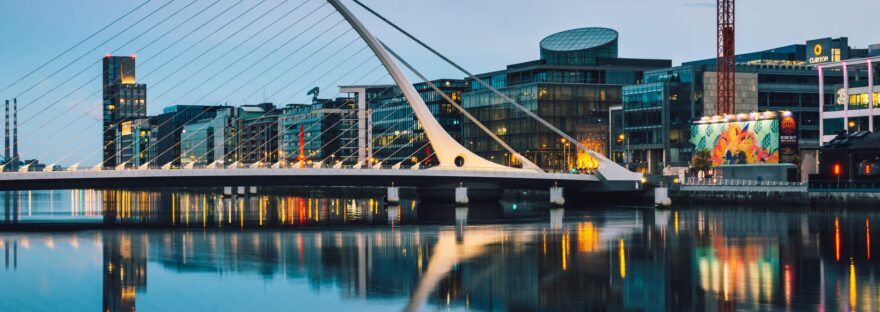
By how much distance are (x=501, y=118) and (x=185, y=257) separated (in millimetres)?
112436

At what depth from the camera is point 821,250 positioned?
151 ft

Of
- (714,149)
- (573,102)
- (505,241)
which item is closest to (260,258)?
(505,241)

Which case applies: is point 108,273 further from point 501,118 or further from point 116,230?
point 501,118

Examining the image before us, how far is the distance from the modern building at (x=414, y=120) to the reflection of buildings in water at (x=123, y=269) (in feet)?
359

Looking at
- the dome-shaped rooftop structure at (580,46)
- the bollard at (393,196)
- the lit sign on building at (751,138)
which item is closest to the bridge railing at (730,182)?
A: the lit sign on building at (751,138)

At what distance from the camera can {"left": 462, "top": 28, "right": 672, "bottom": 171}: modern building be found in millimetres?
148625

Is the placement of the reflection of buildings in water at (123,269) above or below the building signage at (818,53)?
below

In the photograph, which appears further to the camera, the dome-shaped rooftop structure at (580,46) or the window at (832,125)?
the dome-shaped rooftop structure at (580,46)

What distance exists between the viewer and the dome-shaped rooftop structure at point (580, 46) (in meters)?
158

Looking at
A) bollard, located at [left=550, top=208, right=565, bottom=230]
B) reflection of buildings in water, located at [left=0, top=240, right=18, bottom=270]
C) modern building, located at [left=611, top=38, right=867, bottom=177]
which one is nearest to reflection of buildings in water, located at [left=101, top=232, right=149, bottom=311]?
reflection of buildings in water, located at [left=0, top=240, right=18, bottom=270]

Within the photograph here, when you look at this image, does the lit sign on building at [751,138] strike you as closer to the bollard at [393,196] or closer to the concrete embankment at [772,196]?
the concrete embankment at [772,196]

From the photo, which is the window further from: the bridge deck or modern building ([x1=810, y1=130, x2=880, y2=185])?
the bridge deck

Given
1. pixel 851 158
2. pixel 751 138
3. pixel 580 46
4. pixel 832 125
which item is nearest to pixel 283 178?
pixel 751 138

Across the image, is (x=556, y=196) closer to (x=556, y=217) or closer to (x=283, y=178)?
(x=556, y=217)
